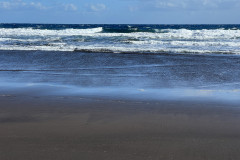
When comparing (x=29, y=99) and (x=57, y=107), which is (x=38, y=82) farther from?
(x=57, y=107)

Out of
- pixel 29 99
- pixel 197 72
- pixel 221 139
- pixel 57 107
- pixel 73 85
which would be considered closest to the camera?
pixel 221 139

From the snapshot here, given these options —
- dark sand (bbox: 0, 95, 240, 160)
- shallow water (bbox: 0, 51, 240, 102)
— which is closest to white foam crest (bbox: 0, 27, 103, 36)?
shallow water (bbox: 0, 51, 240, 102)

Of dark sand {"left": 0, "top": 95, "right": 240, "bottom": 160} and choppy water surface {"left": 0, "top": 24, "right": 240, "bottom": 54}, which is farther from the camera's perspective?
choppy water surface {"left": 0, "top": 24, "right": 240, "bottom": 54}

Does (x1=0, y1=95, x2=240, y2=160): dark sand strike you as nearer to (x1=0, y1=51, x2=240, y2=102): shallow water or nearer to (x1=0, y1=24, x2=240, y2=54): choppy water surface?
(x1=0, y1=51, x2=240, y2=102): shallow water

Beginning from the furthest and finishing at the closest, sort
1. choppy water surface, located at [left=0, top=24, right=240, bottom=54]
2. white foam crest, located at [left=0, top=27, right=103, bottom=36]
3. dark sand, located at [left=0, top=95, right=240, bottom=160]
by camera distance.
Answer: white foam crest, located at [left=0, top=27, right=103, bottom=36]
choppy water surface, located at [left=0, top=24, right=240, bottom=54]
dark sand, located at [left=0, top=95, right=240, bottom=160]

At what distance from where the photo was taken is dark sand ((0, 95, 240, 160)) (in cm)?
389

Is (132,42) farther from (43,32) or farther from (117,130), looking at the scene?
(43,32)

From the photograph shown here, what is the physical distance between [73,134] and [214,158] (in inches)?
78.9

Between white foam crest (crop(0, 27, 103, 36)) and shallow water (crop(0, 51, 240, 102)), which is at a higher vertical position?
shallow water (crop(0, 51, 240, 102))

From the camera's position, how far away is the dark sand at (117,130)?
12.8ft

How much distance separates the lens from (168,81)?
895 cm

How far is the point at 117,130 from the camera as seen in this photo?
188 inches

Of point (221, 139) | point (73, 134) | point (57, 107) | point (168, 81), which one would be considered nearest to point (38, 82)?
point (57, 107)

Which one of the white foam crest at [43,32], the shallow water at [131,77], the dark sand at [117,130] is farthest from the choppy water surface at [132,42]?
the dark sand at [117,130]
